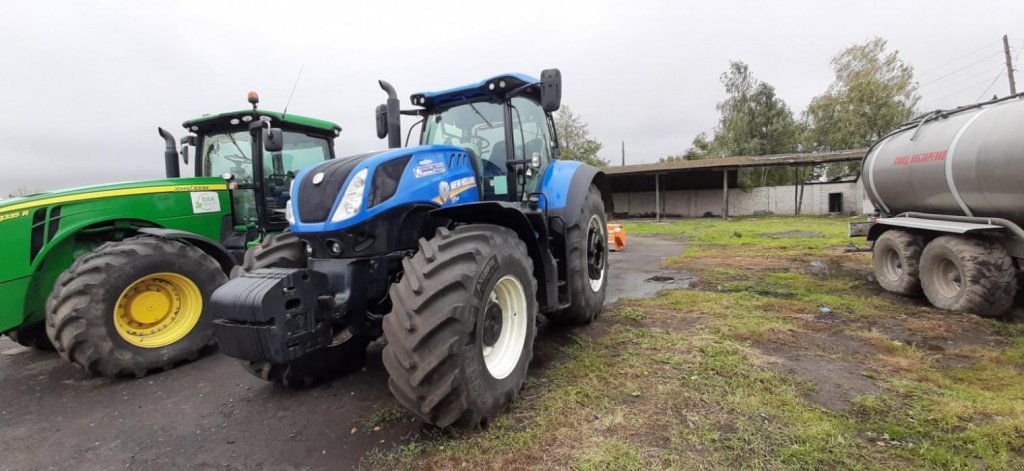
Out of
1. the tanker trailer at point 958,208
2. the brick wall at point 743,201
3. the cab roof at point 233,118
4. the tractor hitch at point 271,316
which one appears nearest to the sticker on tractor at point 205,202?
the cab roof at point 233,118

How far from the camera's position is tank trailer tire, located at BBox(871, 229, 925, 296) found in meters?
5.77

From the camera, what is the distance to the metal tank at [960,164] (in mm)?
4535

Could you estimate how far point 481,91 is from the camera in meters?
4.14

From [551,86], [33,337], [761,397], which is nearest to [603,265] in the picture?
[551,86]

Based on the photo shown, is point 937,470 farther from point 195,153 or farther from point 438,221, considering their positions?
point 195,153

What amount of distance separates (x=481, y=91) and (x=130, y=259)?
3.22m

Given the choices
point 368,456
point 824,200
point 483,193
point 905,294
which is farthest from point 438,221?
point 824,200

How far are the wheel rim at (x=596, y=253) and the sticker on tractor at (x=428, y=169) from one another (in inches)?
77.2

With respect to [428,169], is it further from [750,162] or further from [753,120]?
[753,120]

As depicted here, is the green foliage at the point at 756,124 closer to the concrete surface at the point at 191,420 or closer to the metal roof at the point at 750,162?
the metal roof at the point at 750,162

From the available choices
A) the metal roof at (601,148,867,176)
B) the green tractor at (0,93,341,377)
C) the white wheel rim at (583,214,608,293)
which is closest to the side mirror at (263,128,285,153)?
the green tractor at (0,93,341,377)

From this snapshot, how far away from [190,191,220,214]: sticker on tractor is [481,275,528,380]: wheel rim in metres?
3.88

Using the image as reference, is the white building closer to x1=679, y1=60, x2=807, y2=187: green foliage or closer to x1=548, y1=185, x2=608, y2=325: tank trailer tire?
x1=679, y1=60, x2=807, y2=187: green foliage

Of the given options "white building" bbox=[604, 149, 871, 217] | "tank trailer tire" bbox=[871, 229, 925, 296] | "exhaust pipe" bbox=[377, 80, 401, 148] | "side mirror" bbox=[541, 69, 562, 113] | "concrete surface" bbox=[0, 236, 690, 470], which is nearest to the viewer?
"concrete surface" bbox=[0, 236, 690, 470]
